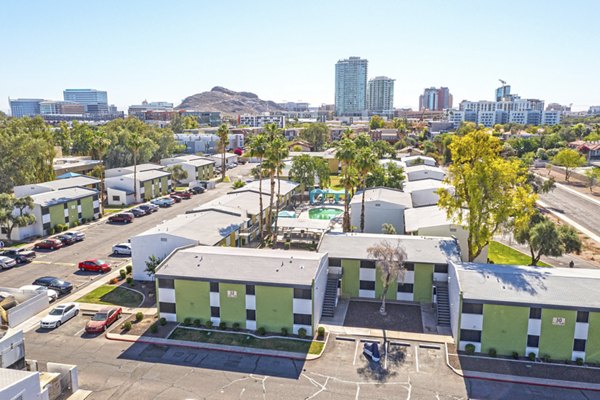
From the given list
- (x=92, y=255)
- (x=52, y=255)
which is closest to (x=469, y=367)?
(x=92, y=255)

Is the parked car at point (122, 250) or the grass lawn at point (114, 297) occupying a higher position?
the parked car at point (122, 250)

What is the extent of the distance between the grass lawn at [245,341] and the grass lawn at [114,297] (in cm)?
762

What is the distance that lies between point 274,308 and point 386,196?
107ft

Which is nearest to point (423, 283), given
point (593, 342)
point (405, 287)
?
point (405, 287)

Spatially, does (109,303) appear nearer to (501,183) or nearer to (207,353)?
(207,353)

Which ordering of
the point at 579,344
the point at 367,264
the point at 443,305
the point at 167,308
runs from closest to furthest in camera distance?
the point at 579,344 → the point at 167,308 → the point at 443,305 → the point at 367,264

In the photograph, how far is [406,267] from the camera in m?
38.6

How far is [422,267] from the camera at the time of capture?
38.3 meters

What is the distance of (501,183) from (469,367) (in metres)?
18.9

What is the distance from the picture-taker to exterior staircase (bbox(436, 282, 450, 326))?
35.0 metres

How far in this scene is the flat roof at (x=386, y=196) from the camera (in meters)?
59.8

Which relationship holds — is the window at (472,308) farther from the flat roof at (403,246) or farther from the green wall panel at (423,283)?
the green wall panel at (423,283)

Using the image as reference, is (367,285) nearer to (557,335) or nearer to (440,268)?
(440,268)

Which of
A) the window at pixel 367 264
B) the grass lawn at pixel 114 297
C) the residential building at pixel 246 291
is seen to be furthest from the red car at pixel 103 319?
the window at pixel 367 264
